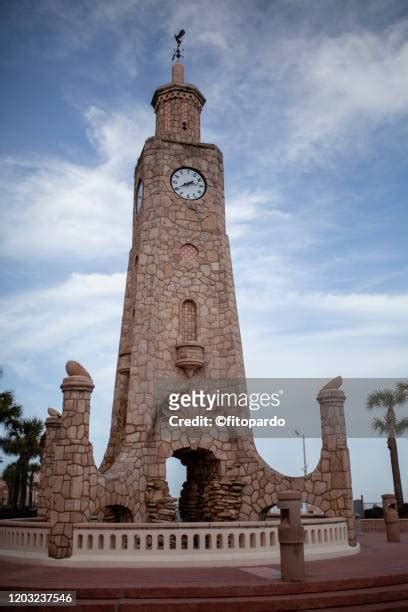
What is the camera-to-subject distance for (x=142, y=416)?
55.1 ft

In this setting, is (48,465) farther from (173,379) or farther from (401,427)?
(401,427)

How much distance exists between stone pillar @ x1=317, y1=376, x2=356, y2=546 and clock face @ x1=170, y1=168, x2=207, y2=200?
920 centimetres

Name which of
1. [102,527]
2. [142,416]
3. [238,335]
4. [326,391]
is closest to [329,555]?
[326,391]

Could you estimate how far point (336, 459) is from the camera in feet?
49.8

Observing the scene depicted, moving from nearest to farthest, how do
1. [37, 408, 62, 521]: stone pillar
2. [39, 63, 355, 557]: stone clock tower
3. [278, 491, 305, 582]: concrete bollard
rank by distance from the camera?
1. [278, 491, 305, 582]: concrete bollard
2. [39, 63, 355, 557]: stone clock tower
3. [37, 408, 62, 521]: stone pillar

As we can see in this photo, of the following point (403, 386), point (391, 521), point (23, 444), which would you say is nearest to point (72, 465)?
point (391, 521)

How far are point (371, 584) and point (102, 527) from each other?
605 centimetres

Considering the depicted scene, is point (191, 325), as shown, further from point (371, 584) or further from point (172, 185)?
point (371, 584)

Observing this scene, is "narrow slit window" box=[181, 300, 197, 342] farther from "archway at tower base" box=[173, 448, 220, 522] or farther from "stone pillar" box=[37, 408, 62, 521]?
"stone pillar" box=[37, 408, 62, 521]

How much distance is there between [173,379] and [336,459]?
5.81m

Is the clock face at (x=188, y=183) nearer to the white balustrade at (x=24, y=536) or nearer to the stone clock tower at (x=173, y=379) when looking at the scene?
the stone clock tower at (x=173, y=379)

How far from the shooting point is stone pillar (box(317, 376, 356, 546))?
48.9ft


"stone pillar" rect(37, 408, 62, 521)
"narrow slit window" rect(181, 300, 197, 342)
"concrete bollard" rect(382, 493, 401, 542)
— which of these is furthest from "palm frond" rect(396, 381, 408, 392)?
"stone pillar" rect(37, 408, 62, 521)

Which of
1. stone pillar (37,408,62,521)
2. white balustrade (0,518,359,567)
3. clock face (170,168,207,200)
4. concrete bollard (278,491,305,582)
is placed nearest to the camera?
concrete bollard (278,491,305,582)
